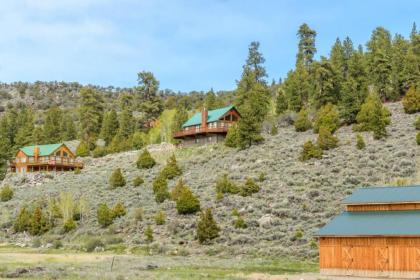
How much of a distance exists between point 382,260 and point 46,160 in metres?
75.6

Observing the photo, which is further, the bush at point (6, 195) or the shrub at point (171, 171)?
the bush at point (6, 195)

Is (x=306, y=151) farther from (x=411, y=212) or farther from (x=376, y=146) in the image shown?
(x=411, y=212)

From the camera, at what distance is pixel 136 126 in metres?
120

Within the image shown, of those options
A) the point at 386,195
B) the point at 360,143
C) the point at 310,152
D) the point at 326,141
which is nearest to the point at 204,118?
the point at 326,141

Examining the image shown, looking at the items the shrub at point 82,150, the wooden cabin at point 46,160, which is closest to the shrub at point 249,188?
the wooden cabin at point 46,160

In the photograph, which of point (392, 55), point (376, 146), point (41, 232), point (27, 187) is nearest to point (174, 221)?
point (41, 232)

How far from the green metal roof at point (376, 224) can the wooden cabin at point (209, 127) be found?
188 feet

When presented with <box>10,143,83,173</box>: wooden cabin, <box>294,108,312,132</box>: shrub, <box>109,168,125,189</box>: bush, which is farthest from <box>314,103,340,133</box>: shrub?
<box>10,143,83,173</box>: wooden cabin

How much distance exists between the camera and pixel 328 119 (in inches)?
3250

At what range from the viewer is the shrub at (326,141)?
245ft

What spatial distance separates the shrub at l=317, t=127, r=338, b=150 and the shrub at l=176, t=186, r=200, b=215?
806 inches

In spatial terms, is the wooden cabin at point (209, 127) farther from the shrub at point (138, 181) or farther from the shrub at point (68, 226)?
the shrub at point (68, 226)

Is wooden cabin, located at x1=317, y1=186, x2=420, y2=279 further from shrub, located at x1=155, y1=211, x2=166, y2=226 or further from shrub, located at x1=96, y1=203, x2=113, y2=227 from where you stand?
shrub, located at x1=96, y1=203, x2=113, y2=227

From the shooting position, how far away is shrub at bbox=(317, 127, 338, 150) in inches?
2938
